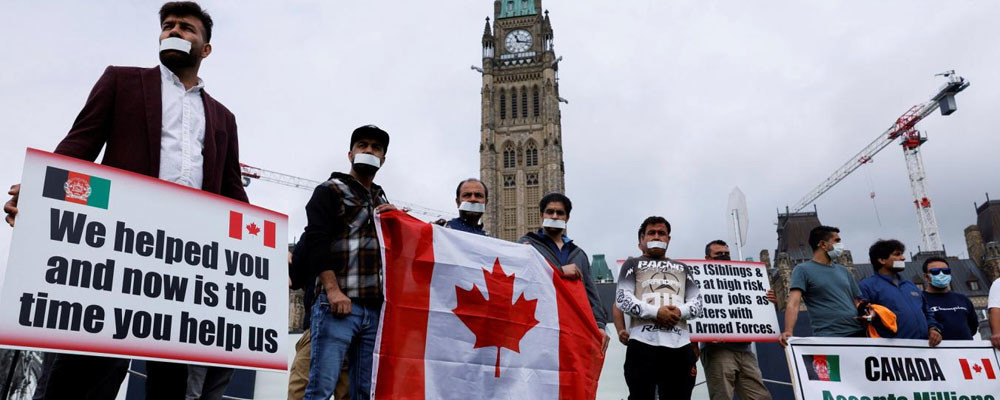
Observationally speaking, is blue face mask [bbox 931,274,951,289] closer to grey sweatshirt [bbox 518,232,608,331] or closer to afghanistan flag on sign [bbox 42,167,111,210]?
grey sweatshirt [bbox 518,232,608,331]

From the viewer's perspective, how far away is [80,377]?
2318mm

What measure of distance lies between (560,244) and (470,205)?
2.71 ft

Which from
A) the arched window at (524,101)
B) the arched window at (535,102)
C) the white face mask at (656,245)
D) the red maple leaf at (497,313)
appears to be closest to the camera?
the red maple leaf at (497,313)

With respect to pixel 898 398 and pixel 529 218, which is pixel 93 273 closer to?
pixel 898 398

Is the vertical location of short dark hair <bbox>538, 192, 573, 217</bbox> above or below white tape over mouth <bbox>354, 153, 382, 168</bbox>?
above

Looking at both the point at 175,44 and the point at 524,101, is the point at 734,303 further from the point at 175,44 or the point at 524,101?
the point at 524,101

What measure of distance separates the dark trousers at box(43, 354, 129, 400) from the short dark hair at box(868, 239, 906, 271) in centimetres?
587

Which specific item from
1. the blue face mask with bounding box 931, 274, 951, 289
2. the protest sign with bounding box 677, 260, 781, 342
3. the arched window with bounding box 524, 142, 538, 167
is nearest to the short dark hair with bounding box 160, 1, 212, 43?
the protest sign with bounding box 677, 260, 781, 342

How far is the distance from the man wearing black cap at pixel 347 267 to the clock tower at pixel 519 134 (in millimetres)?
64246

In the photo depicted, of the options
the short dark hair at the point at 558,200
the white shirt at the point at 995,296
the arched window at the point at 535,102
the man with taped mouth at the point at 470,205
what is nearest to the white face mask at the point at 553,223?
the short dark hair at the point at 558,200

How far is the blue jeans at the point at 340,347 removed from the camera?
292 centimetres

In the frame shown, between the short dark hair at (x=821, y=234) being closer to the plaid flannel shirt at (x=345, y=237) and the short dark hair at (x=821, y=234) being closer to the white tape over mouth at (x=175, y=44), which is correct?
the plaid flannel shirt at (x=345, y=237)

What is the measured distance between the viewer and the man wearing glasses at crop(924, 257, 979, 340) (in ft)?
19.0

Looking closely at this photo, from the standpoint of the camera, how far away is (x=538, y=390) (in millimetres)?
3838
